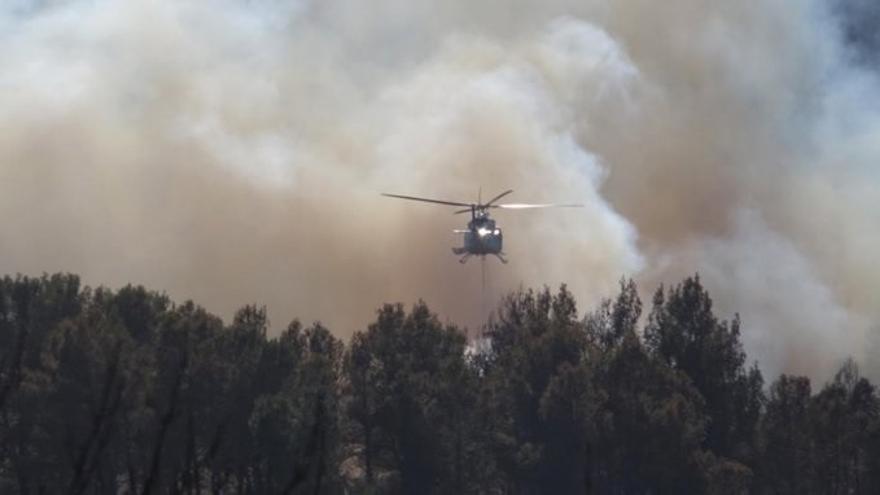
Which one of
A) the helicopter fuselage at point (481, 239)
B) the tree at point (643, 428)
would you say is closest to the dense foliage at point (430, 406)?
the tree at point (643, 428)

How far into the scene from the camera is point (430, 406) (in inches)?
2557

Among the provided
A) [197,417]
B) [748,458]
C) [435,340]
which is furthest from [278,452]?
[748,458]

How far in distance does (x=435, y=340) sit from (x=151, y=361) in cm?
1490

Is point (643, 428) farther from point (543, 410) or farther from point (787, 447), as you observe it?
point (787, 447)

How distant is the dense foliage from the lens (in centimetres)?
5803

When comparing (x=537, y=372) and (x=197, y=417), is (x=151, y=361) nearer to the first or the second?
(x=197, y=417)

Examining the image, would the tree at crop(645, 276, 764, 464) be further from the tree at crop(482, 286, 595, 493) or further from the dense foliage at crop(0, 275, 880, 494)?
the tree at crop(482, 286, 595, 493)

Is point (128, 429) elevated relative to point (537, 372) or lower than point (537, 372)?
lower

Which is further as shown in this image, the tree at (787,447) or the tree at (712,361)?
the tree at (712,361)

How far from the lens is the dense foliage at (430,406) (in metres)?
58.0

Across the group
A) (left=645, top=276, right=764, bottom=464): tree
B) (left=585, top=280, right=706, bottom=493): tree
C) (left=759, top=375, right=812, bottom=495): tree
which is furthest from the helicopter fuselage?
(left=759, top=375, right=812, bottom=495): tree

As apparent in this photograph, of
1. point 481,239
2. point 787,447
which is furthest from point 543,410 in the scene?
point 481,239

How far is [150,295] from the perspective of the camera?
71.7 metres

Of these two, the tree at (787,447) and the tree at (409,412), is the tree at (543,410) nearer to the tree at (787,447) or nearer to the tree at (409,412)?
the tree at (409,412)
